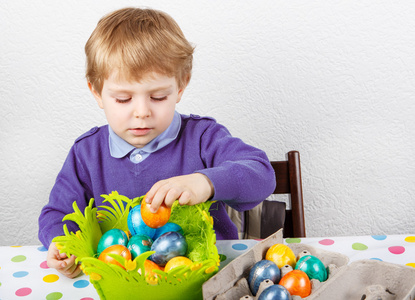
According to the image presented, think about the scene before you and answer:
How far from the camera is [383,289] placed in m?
0.67

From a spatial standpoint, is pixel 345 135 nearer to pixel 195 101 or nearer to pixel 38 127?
pixel 195 101

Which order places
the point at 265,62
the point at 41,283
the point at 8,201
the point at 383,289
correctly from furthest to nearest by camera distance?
the point at 8,201, the point at 265,62, the point at 41,283, the point at 383,289

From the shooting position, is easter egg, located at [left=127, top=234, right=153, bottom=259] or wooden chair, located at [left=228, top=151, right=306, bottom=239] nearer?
easter egg, located at [left=127, top=234, right=153, bottom=259]

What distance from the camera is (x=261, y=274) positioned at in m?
0.70

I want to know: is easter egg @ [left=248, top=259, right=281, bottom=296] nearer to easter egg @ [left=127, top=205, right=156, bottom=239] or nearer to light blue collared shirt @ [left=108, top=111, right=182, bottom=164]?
easter egg @ [left=127, top=205, right=156, bottom=239]

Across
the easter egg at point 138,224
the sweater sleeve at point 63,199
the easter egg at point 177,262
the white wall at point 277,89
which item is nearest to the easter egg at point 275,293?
the easter egg at point 177,262

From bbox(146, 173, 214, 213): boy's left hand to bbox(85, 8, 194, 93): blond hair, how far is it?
249mm

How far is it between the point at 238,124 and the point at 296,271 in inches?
32.7

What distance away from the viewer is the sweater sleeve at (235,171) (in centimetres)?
81

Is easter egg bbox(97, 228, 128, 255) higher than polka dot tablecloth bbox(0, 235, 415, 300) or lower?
higher

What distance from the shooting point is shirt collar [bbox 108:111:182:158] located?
1.05 metres

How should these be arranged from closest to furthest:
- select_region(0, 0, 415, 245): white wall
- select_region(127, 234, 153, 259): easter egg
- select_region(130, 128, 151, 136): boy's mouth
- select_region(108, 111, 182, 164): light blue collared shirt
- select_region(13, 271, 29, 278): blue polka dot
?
select_region(127, 234, 153, 259): easter egg
select_region(13, 271, 29, 278): blue polka dot
select_region(130, 128, 151, 136): boy's mouth
select_region(108, 111, 182, 164): light blue collared shirt
select_region(0, 0, 415, 245): white wall

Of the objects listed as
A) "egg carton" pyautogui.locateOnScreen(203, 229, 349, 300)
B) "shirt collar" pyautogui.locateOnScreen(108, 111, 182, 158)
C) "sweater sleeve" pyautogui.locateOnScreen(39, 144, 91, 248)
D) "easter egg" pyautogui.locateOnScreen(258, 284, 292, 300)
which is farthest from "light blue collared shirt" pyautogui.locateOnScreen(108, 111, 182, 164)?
"easter egg" pyautogui.locateOnScreen(258, 284, 292, 300)

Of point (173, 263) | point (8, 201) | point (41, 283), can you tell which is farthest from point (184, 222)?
point (8, 201)
